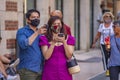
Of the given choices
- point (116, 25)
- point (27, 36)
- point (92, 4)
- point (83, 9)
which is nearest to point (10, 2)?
point (116, 25)

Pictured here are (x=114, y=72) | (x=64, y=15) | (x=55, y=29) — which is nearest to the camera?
(x=55, y=29)

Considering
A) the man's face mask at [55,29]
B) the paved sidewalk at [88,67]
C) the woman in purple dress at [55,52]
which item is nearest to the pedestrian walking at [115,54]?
the woman in purple dress at [55,52]

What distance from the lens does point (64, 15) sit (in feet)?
60.5

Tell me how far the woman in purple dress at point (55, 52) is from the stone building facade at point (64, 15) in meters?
5.69

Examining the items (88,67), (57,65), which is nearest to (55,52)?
(57,65)

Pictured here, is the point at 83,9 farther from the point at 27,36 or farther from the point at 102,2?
the point at 27,36

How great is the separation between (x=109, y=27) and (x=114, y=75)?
3807mm

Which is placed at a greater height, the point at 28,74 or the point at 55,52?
the point at 55,52

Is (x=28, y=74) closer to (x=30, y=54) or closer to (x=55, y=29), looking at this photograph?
(x=30, y=54)

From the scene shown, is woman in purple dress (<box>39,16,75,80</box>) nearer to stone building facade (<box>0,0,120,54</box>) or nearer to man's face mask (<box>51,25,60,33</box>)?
man's face mask (<box>51,25,60,33</box>)

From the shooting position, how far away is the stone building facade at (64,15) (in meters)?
11.8

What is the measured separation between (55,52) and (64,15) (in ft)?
41.3

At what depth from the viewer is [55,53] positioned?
5.92 meters

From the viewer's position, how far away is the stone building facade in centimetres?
1177
